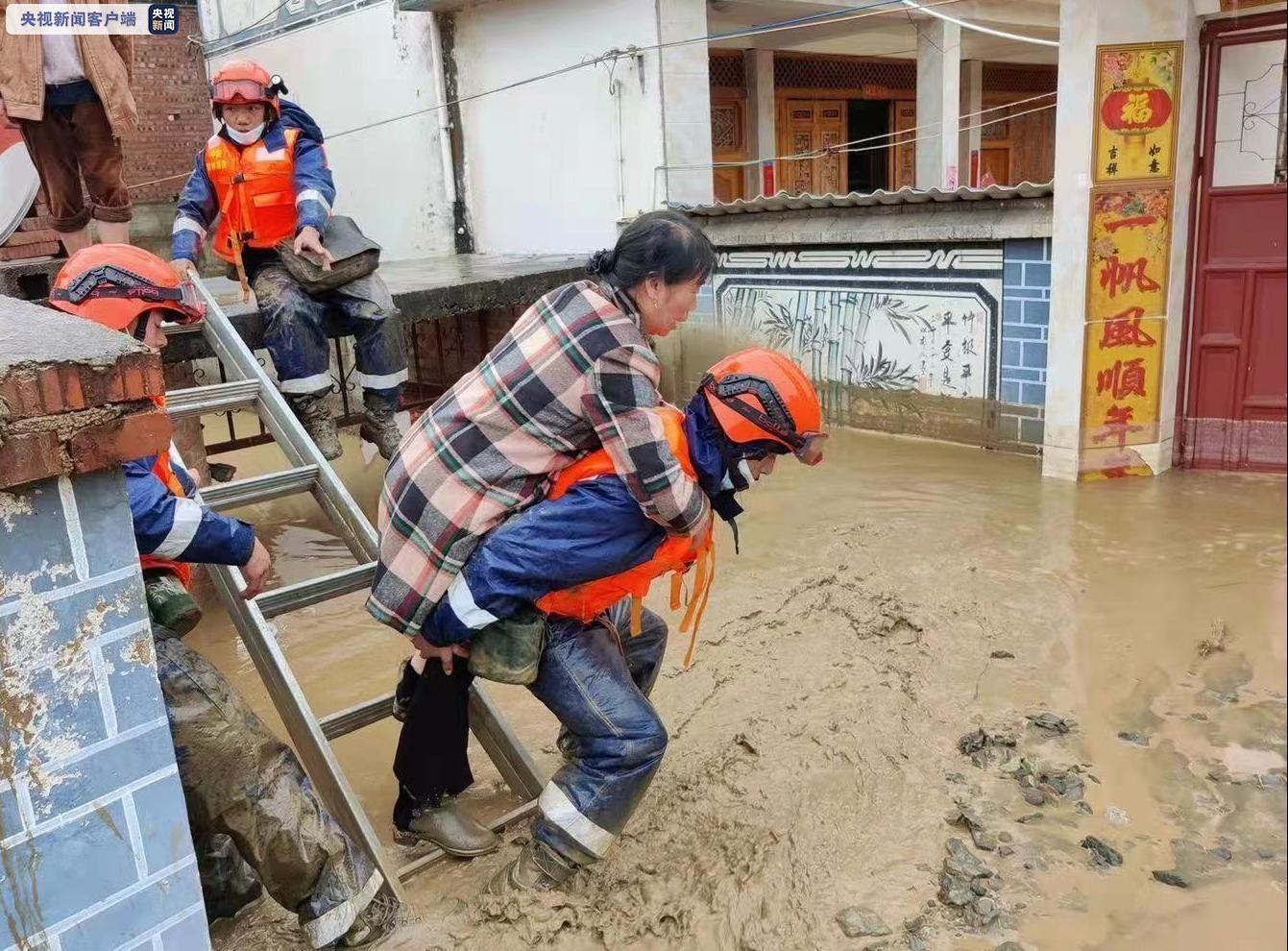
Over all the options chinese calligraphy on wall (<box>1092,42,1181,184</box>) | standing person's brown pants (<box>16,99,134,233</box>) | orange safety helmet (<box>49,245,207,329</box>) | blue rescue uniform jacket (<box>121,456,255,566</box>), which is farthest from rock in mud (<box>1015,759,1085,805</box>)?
standing person's brown pants (<box>16,99,134,233</box>)

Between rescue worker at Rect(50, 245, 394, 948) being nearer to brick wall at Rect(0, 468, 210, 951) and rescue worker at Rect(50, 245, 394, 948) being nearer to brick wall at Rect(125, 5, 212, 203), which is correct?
brick wall at Rect(0, 468, 210, 951)

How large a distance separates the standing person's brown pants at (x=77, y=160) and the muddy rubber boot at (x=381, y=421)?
1.64 metres

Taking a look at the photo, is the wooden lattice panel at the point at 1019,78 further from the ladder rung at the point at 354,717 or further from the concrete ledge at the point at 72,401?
the concrete ledge at the point at 72,401

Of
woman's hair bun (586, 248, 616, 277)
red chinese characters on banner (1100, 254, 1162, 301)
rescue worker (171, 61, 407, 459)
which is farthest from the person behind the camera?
red chinese characters on banner (1100, 254, 1162, 301)

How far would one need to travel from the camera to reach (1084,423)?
5609 mm

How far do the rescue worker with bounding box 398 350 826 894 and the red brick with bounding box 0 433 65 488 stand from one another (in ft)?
3.19

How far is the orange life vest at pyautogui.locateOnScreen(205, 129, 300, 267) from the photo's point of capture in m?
4.42

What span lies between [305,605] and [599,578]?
3.20 ft

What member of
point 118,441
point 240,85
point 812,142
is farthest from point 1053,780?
point 812,142

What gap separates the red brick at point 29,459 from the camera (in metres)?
1.61

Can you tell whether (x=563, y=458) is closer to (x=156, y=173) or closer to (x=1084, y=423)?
(x=1084, y=423)

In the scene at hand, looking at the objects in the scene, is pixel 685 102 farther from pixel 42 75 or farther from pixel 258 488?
pixel 258 488

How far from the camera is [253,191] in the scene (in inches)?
175

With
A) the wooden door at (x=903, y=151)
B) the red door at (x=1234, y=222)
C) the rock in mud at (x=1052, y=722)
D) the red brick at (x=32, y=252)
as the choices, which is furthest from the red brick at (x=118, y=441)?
the wooden door at (x=903, y=151)
